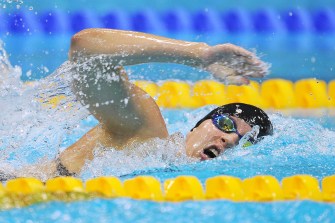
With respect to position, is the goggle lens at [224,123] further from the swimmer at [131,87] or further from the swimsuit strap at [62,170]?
the swimsuit strap at [62,170]

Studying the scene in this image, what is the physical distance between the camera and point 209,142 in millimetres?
2395

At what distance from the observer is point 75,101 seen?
2.36 m

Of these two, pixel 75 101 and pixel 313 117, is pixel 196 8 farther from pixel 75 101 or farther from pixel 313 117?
pixel 75 101

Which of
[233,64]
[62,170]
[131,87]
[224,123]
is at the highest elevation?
[233,64]

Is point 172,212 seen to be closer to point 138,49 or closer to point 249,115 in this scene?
point 138,49

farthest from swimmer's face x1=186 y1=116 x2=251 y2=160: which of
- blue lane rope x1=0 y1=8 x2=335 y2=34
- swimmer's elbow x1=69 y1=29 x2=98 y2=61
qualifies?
blue lane rope x1=0 y1=8 x2=335 y2=34

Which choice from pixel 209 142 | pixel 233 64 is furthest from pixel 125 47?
pixel 209 142

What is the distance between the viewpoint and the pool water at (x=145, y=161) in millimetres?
1900

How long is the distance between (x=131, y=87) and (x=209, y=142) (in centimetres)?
36

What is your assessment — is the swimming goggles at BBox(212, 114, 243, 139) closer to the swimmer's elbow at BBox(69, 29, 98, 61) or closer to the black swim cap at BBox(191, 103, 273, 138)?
the black swim cap at BBox(191, 103, 273, 138)

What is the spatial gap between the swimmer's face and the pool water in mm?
34

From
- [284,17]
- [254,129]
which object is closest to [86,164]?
[254,129]

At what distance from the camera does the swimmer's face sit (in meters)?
2.38

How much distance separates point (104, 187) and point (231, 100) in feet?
6.93
